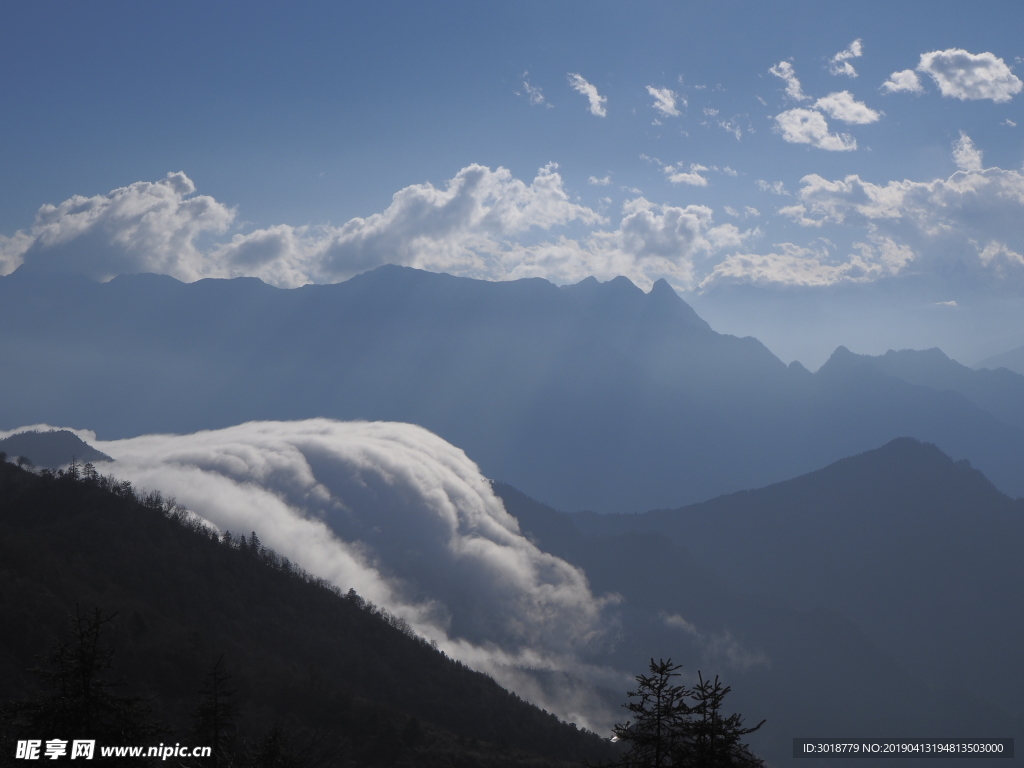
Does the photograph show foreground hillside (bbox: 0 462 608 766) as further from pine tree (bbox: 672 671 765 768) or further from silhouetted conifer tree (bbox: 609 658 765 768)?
pine tree (bbox: 672 671 765 768)

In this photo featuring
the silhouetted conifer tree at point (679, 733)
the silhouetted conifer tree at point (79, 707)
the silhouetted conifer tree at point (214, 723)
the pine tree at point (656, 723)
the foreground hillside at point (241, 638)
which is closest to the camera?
the silhouetted conifer tree at point (679, 733)

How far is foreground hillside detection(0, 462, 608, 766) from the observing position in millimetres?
108938

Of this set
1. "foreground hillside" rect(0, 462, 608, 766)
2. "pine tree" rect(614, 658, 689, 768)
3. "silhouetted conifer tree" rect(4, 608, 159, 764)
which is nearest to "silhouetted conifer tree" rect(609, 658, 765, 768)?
"pine tree" rect(614, 658, 689, 768)

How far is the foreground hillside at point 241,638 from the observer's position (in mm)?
108938

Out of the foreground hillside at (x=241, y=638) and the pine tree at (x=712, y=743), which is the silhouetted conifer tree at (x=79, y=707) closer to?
the pine tree at (x=712, y=743)

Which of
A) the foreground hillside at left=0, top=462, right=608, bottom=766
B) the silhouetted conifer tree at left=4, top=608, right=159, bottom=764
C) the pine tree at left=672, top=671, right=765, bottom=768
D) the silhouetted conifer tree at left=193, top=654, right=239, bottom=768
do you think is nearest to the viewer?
the pine tree at left=672, top=671, right=765, bottom=768

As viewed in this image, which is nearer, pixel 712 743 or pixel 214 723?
pixel 712 743

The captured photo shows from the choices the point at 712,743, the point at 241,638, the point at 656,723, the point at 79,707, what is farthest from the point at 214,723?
the point at 241,638

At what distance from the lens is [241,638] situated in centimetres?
15062

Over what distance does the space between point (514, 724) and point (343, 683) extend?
3816 cm

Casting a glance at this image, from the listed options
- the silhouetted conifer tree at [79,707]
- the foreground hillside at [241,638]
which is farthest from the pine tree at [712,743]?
the foreground hillside at [241,638]

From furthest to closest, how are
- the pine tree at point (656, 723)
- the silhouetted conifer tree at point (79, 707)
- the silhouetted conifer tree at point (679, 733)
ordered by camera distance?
1. the silhouetted conifer tree at point (79, 707)
2. the pine tree at point (656, 723)
3. the silhouetted conifer tree at point (679, 733)

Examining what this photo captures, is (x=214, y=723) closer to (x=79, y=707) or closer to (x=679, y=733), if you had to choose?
(x=79, y=707)

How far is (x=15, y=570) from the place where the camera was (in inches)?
4742
